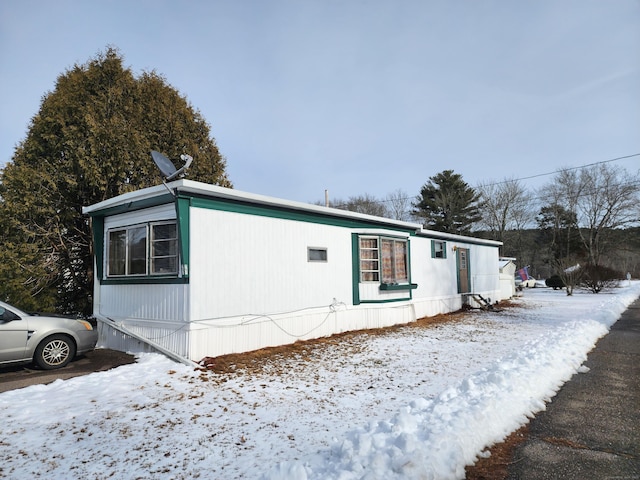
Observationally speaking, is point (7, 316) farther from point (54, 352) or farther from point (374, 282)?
point (374, 282)

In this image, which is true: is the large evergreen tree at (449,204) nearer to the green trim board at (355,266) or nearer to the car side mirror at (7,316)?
the green trim board at (355,266)

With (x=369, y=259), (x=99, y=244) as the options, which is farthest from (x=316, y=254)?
(x=99, y=244)

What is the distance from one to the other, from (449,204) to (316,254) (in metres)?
30.4

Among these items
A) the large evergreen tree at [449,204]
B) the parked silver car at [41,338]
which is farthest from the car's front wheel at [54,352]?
the large evergreen tree at [449,204]

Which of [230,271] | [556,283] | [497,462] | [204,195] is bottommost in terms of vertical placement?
[556,283]

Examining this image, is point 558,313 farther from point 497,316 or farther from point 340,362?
point 340,362

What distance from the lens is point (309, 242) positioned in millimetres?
8539

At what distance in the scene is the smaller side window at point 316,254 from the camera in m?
8.55

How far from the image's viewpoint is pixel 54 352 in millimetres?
6105

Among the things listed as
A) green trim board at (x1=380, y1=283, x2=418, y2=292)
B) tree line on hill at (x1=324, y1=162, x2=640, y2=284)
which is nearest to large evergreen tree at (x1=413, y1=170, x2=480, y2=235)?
tree line on hill at (x1=324, y1=162, x2=640, y2=284)

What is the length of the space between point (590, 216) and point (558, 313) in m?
31.3

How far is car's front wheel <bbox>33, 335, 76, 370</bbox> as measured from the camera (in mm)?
5949

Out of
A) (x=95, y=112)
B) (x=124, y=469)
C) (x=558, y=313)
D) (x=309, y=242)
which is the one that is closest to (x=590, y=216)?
(x=558, y=313)

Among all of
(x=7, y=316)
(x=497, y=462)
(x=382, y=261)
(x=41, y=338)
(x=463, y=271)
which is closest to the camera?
(x=497, y=462)
